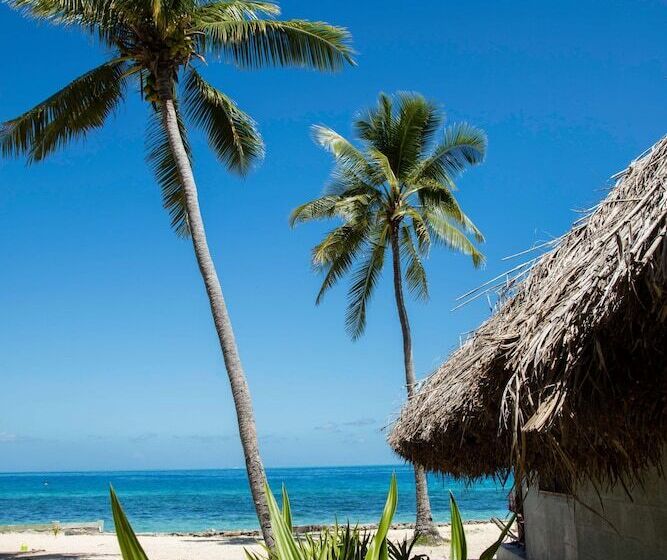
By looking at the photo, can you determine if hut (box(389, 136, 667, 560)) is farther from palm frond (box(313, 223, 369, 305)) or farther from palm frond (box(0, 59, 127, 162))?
palm frond (box(313, 223, 369, 305))

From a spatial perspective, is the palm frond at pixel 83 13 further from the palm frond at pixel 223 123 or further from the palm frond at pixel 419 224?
the palm frond at pixel 419 224

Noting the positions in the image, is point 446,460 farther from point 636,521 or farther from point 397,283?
point 397,283

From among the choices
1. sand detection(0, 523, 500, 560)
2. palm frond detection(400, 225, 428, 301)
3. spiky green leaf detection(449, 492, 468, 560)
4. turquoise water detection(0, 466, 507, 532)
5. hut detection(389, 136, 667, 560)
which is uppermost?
palm frond detection(400, 225, 428, 301)

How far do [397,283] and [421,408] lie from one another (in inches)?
414

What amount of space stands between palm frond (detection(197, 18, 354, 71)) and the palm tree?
194 inches

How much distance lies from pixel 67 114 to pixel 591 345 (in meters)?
10.5

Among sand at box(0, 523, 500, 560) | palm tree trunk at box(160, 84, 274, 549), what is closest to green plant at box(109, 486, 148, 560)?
palm tree trunk at box(160, 84, 274, 549)

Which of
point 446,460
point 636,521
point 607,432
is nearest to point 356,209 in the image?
point 446,460

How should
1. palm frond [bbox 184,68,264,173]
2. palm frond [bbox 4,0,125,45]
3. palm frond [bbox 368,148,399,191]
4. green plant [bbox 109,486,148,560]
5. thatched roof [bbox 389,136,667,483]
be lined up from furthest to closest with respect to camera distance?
palm frond [bbox 368,148,399,191]
palm frond [bbox 184,68,264,173]
palm frond [bbox 4,0,125,45]
thatched roof [bbox 389,136,667,483]
green plant [bbox 109,486,148,560]

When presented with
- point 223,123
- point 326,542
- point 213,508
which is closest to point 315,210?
point 223,123

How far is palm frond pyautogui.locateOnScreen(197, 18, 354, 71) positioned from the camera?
11312 millimetres

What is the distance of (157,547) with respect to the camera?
18906 millimetres

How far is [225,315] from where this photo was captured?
977 centimetres

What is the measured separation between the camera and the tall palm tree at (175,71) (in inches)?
415
